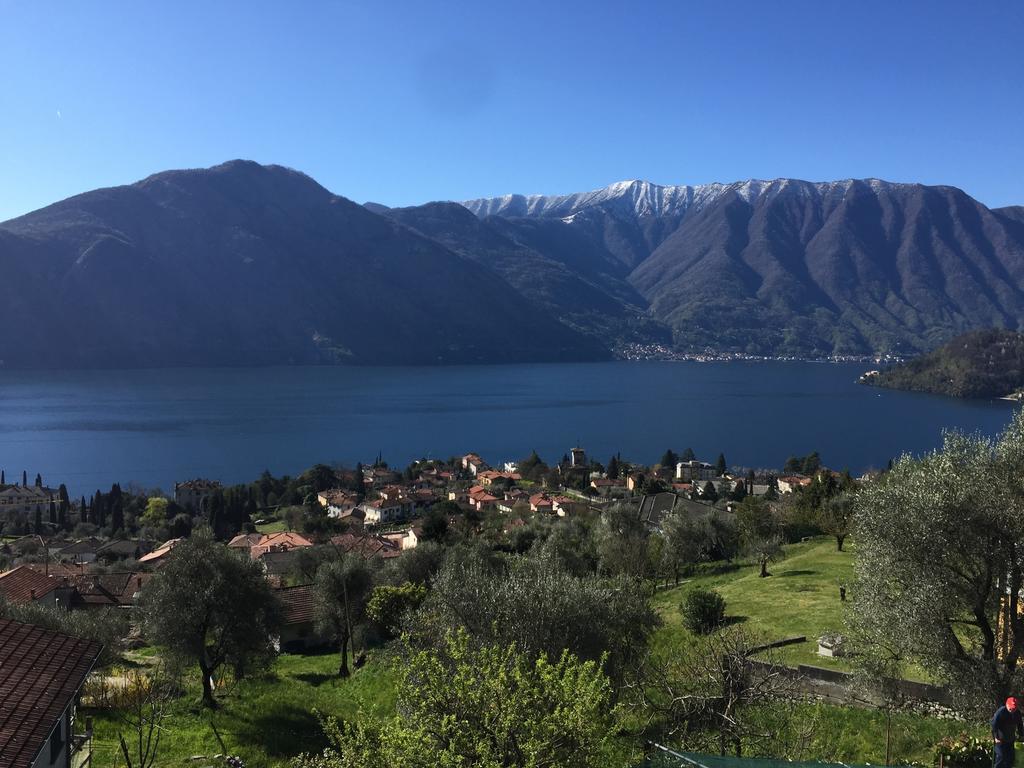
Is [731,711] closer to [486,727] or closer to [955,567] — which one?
[486,727]

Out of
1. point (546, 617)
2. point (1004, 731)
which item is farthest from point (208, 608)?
point (1004, 731)

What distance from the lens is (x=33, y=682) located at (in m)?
7.46

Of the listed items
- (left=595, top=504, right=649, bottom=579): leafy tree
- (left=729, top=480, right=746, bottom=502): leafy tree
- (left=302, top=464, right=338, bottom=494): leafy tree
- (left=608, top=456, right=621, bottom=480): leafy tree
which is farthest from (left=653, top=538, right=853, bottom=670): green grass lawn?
(left=302, top=464, right=338, bottom=494): leafy tree

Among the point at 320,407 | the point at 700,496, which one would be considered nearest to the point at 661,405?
the point at 320,407

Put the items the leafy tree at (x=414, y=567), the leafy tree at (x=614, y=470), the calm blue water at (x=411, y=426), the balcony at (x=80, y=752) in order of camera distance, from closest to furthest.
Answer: the balcony at (x=80, y=752)
the leafy tree at (x=414, y=567)
the leafy tree at (x=614, y=470)
the calm blue water at (x=411, y=426)

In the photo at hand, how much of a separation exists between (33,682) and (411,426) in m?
124

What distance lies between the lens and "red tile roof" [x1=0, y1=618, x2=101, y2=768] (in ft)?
21.5

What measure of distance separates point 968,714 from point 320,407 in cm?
15087

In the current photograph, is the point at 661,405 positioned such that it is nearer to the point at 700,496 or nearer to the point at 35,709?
the point at 700,496

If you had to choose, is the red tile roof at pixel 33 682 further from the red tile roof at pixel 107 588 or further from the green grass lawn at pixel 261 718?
the red tile roof at pixel 107 588

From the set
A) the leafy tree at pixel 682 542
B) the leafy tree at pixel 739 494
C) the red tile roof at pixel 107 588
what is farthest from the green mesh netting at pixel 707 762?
the leafy tree at pixel 739 494

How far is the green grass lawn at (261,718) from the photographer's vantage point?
11883mm

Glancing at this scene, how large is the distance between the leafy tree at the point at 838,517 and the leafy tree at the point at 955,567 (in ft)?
57.6

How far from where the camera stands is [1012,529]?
1050 cm
